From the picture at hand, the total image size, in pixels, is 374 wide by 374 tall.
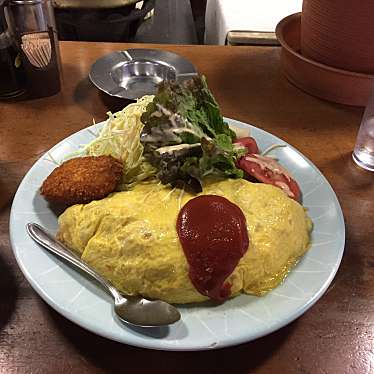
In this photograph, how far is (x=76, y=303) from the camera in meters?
0.94

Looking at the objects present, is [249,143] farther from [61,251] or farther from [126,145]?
[61,251]

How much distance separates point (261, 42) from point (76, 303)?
188 cm

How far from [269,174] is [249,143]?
5.7 inches

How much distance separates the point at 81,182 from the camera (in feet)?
3.89

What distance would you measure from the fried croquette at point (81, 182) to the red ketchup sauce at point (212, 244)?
275 mm

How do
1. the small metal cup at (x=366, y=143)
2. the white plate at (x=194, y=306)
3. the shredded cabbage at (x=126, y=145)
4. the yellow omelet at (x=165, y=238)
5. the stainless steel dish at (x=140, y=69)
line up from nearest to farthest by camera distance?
the white plate at (x=194, y=306), the yellow omelet at (x=165, y=238), the shredded cabbage at (x=126, y=145), the small metal cup at (x=366, y=143), the stainless steel dish at (x=140, y=69)

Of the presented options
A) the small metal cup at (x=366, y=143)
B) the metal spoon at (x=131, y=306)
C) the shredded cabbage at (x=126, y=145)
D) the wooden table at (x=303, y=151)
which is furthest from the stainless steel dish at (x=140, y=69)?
the metal spoon at (x=131, y=306)

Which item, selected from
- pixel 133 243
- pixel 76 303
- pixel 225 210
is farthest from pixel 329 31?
pixel 76 303

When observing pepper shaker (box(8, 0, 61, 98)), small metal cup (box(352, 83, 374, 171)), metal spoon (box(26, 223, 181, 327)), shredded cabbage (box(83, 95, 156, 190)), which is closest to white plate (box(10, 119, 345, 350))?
metal spoon (box(26, 223, 181, 327))

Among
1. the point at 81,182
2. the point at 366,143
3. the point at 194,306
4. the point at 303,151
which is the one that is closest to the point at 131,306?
the point at 194,306

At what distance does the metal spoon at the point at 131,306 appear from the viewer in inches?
35.7

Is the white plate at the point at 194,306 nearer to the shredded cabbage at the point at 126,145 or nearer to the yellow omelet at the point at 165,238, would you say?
the yellow omelet at the point at 165,238

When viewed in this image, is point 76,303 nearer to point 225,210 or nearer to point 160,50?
point 225,210

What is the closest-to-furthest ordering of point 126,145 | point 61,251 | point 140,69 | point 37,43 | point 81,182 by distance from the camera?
point 61,251
point 81,182
point 126,145
point 37,43
point 140,69
